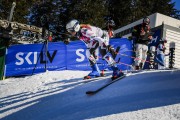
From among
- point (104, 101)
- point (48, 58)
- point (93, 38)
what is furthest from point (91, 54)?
point (48, 58)

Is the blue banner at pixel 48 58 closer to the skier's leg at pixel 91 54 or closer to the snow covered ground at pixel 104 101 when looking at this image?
the skier's leg at pixel 91 54

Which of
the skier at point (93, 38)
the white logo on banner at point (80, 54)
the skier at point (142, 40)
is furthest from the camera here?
the white logo on banner at point (80, 54)

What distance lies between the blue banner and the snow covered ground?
5041mm

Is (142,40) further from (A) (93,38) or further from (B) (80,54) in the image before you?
(B) (80,54)

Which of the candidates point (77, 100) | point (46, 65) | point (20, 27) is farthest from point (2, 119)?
point (20, 27)

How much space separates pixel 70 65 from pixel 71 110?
866 cm

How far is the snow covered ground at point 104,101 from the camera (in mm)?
4801

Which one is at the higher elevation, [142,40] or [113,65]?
[142,40]

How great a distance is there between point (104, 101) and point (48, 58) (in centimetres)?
886

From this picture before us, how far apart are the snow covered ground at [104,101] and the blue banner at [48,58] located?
16.5ft

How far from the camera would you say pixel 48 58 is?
47.3 feet

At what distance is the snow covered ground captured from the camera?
480 centimetres

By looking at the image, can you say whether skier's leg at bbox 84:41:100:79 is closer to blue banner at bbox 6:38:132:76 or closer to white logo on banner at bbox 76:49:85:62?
blue banner at bbox 6:38:132:76

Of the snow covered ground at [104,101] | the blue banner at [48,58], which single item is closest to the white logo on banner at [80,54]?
the blue banner at [48,58]
